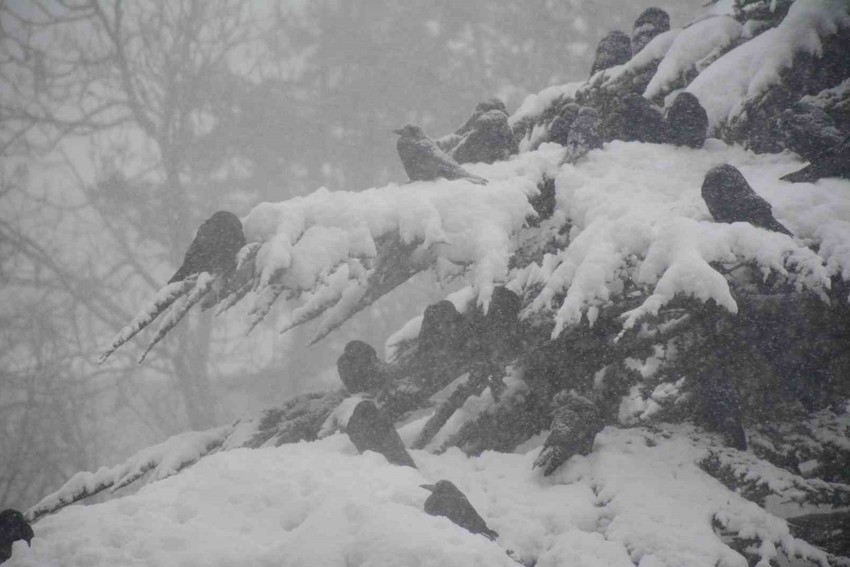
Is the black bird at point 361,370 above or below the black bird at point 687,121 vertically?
below

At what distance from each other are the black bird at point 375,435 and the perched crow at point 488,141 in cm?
165

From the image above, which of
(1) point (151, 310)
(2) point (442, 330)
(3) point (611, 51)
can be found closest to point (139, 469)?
(1) point (151, 310)

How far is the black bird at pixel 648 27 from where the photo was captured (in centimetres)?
465

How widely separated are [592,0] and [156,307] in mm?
13185

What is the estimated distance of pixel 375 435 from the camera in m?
2.09

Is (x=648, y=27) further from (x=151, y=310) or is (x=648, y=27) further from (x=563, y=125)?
(x=151, y=310)

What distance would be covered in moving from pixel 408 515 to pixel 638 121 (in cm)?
275

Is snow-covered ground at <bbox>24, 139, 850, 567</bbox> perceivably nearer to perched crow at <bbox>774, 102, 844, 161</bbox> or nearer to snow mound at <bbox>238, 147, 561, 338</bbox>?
snow mound at <bbox>238, 147, 561, 338</bbox>

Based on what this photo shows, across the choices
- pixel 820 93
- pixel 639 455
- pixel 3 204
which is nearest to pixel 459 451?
pixel 639 455

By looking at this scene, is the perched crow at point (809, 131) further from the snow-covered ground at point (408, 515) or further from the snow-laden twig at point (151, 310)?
the snow-laden twig at point (151, 310)

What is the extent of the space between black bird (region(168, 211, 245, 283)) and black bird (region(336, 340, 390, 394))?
0.90 m

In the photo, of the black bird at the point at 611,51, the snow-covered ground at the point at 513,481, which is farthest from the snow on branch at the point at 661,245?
Answer: the black bird at the point at 611,51

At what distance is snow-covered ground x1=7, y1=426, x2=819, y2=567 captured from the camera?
4.27 ft

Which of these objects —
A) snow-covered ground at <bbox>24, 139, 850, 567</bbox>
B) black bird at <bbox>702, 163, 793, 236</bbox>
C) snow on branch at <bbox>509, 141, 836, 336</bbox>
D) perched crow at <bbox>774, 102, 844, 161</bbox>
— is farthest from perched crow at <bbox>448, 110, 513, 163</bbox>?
perched crow at <bbox>774, 102, 844, 161</bbox>
